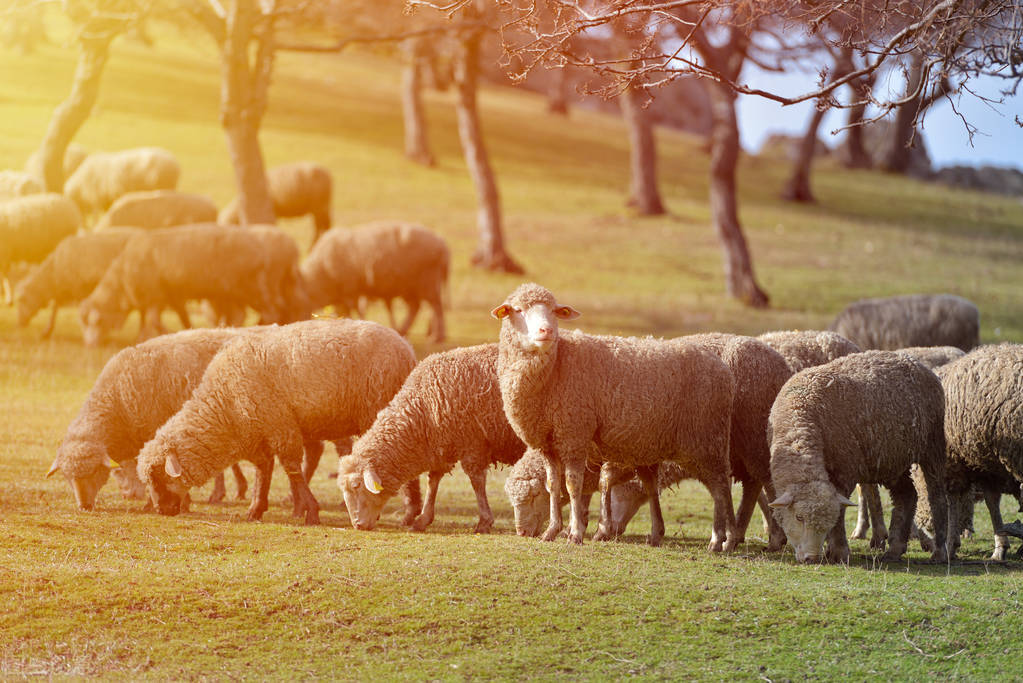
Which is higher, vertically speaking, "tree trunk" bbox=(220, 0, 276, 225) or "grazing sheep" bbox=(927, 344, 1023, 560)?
"tree trunk" bbox=(220, 0, 276, 225)

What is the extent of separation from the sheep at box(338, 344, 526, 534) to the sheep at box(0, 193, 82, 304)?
533 inches

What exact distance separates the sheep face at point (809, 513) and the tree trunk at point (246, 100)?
16.0 meters

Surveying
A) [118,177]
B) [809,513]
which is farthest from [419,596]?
[118,177]

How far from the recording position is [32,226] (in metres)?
22.9

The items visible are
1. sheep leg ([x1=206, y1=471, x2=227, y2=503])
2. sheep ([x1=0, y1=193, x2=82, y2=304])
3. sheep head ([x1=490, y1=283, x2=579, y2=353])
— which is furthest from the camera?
sheep ([x1=0, y1=193, x2=82, y2=304])

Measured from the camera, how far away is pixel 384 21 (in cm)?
3331

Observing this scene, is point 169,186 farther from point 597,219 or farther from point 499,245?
point 597,219

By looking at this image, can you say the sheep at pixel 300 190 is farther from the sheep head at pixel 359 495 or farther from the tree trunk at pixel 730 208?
the sheep head at pixel 359 495

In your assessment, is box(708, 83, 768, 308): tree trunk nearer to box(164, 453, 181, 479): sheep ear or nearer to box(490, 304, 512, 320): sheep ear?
box(490, 304, 512, 320): sheep ear

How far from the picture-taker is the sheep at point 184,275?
68.6 feet

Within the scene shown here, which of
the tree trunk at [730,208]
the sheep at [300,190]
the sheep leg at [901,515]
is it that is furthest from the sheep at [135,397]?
the tree trunk at [730,208]

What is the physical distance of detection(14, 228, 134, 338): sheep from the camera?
2172 centimetres

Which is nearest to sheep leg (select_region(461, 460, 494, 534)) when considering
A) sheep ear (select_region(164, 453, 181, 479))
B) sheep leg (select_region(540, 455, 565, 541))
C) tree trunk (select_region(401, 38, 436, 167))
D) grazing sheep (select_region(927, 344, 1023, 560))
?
sheep leg (select_region(540, 455, 565, 541))

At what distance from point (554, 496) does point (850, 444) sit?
2700mm
